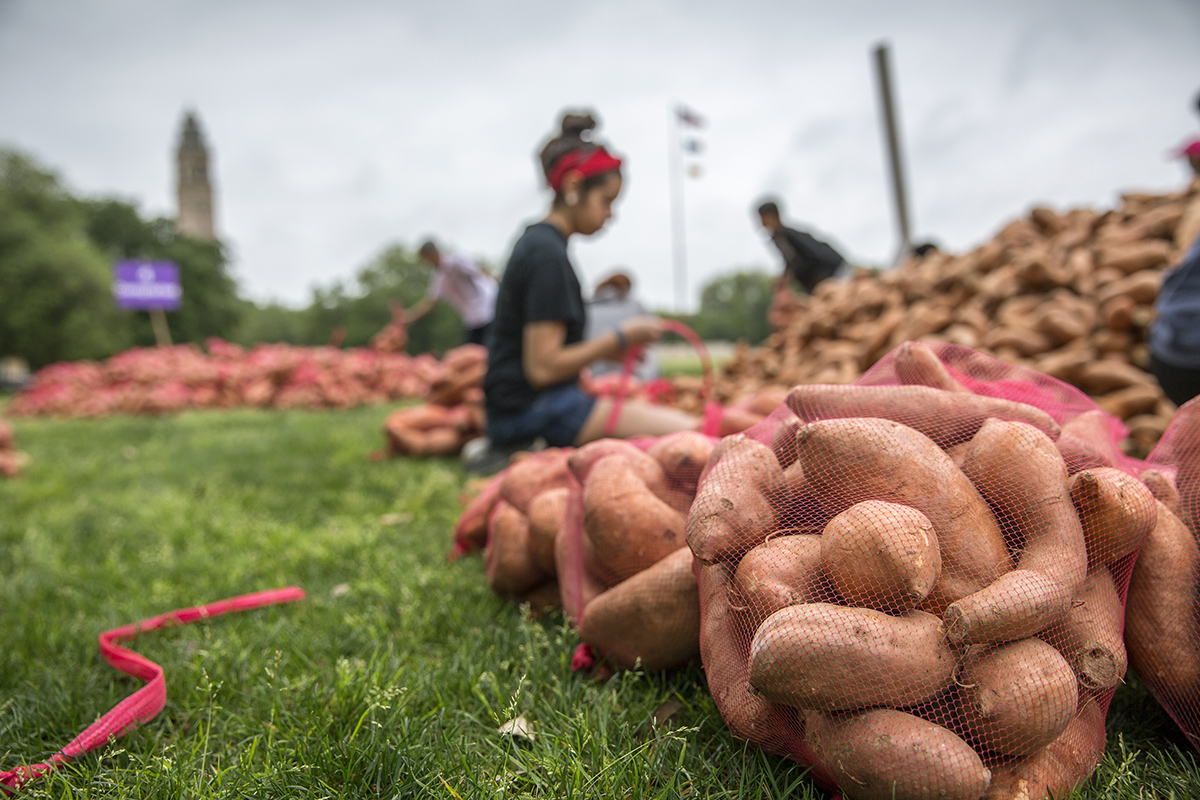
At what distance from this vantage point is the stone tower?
69.0 meters

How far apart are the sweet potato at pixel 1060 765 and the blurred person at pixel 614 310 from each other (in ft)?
16.7

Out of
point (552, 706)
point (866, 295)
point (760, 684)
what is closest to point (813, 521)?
point (760, 684)

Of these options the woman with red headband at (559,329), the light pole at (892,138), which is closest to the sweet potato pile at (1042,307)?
the woman with red headband at (559,329)

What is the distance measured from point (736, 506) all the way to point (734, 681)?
288 mm

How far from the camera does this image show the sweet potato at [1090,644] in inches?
44.1

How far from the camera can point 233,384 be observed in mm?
9820

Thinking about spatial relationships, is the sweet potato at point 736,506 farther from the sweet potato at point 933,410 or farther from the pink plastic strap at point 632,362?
the pink plastic strap at point 632,362

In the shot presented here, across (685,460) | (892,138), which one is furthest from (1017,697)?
(892,138)

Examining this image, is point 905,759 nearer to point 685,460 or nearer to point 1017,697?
point 1017,697

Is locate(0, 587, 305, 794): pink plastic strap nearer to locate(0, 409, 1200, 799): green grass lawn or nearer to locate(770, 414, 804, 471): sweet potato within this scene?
locate(0, 409, 1200, 799): green grass lawn

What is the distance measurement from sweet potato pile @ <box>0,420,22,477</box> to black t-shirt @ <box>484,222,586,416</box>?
3.33 meters

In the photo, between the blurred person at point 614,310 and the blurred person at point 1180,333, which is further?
the blurred person at point 614,310

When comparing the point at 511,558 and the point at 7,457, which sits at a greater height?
the point at 7,457

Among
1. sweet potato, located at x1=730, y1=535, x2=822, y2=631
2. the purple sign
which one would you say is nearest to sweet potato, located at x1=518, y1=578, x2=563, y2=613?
sweet potato, located at x1=730, y1=535, x2=822, y2=631
